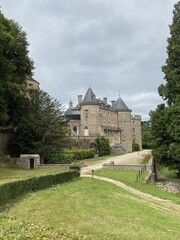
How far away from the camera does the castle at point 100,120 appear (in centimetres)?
5584

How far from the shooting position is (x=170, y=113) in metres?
22.4

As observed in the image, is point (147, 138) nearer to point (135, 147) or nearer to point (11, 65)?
point (135, 147)

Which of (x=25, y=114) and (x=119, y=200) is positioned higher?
(x=25, y=114)

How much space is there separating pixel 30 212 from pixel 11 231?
13.4 feet

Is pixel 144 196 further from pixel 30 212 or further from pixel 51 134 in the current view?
pixel 51 134

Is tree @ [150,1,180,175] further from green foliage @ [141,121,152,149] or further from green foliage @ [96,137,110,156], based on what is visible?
green foliage @ [96,137,110,156]

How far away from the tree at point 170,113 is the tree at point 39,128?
10.8 metres

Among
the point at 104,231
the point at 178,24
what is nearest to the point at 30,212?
the point at 104,231

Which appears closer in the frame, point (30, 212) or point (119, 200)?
point (30, 212)

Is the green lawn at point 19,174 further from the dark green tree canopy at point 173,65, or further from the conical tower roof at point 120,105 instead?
the conical tower roof at point 120,105

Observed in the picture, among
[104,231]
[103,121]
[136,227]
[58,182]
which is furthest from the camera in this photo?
[103,121]

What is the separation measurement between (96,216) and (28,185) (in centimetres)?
552

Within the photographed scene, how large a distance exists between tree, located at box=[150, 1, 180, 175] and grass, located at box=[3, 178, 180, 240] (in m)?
9.71

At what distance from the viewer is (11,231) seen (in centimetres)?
666
